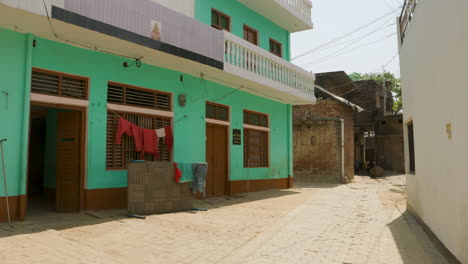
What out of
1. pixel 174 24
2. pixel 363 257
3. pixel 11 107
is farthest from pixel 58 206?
pixel 363 257

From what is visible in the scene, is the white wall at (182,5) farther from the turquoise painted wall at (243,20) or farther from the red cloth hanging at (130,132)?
the red cloth hanging at (130,132)

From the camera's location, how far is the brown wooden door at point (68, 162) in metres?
7.59

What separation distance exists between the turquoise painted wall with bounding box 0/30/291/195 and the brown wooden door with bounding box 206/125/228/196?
0.35m

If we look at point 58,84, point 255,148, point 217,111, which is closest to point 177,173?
point 58,84

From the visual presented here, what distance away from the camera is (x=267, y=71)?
481 inches

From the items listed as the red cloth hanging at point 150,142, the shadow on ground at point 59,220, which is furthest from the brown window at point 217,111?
the shadow on ground at point 59,220

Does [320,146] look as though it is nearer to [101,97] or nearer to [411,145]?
[411,145]

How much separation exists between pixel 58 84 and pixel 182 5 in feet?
14.2

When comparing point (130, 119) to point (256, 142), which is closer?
point (130, 119)

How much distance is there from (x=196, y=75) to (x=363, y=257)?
6986 millimetres

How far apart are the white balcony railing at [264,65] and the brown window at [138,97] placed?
2132mm

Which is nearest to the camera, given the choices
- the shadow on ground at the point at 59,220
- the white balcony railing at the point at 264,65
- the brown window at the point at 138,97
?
the shadow on ground at the point at 59,220

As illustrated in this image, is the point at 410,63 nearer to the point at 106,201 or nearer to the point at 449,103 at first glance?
the point at 449,103

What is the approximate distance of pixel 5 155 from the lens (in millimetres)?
6320
